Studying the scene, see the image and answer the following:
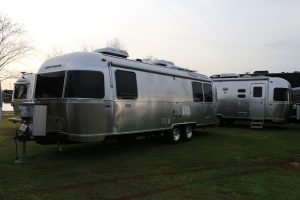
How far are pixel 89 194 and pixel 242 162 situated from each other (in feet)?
16.7

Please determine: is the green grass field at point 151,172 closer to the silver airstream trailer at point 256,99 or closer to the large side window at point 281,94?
the silver airstream trailer at point 256,99

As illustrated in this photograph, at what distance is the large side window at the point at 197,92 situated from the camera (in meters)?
16.7

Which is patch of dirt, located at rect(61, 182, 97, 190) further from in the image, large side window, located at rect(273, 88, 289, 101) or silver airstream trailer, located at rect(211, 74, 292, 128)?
large side window, located at rect(273, 88, 289, 101)

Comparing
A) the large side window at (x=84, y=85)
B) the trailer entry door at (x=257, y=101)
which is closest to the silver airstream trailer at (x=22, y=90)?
the large side window at (x=84, y=85)

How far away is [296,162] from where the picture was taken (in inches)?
456

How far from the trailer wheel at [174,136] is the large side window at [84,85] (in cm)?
466

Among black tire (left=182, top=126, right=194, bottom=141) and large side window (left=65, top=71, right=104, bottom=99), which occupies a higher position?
large side window (left=65, top=71, right=104, bottom=99)

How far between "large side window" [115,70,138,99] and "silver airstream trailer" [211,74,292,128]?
1181 cm

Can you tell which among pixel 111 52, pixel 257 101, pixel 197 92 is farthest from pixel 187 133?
pixel 257 101

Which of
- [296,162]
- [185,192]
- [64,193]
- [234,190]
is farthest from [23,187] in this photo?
[296,162]

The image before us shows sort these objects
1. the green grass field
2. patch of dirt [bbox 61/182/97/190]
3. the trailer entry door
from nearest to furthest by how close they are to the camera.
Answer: the green grass field, patch of dirt [bbox 61/182/97/190], the trailer entry door

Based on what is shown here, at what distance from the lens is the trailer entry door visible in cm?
2233

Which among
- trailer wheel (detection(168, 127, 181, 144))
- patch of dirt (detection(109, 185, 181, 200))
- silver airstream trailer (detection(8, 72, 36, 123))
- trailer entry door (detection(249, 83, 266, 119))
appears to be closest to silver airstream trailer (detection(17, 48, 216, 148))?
trailer wheel (detection(168, 127, 181, 144))

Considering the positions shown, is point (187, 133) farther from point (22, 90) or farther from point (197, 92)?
point (22, 90)
